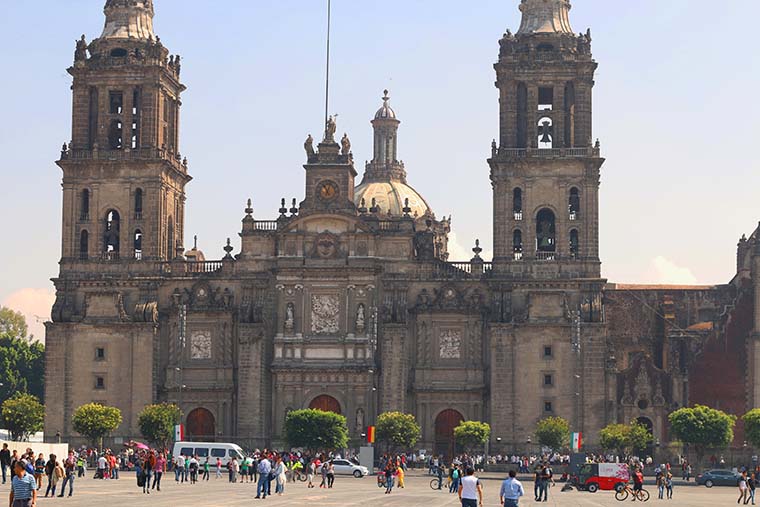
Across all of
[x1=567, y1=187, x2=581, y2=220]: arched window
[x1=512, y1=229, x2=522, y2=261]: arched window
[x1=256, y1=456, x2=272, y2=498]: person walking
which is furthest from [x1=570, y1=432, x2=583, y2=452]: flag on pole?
[x1=256, y1=456, x2=272, y2=498]: person walking

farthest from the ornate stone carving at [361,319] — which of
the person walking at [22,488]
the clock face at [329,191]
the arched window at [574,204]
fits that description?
the person walking at [22,488]

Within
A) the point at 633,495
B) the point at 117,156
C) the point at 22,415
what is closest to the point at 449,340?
the point at 117,156

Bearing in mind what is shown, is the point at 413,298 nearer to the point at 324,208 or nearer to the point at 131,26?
the point at 324,208

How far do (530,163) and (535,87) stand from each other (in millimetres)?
4305

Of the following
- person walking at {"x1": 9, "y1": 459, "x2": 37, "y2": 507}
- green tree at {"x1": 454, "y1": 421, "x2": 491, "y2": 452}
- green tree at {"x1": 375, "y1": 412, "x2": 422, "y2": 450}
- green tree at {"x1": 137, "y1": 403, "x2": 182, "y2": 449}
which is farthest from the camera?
green tree at {"x1": 137, "y1": 403, "x2": 182, "y2": 449}

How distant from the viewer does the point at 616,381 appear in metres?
97.1

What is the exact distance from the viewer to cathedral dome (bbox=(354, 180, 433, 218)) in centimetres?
12838

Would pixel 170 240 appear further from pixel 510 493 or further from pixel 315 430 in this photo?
pixel 510 493

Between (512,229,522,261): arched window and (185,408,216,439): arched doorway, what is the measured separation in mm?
19255

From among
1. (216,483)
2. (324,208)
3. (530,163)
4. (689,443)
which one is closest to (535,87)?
(530,163)

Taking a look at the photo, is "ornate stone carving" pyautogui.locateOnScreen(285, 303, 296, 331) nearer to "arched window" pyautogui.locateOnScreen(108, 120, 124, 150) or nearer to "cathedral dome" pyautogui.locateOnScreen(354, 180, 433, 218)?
"arched window" pyautogui.locateOnScreen(108, 120, 124, 150)

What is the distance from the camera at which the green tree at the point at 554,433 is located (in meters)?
92.7

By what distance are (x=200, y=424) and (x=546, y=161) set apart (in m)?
24.3

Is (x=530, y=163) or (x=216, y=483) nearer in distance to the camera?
(x=216, y=483)
